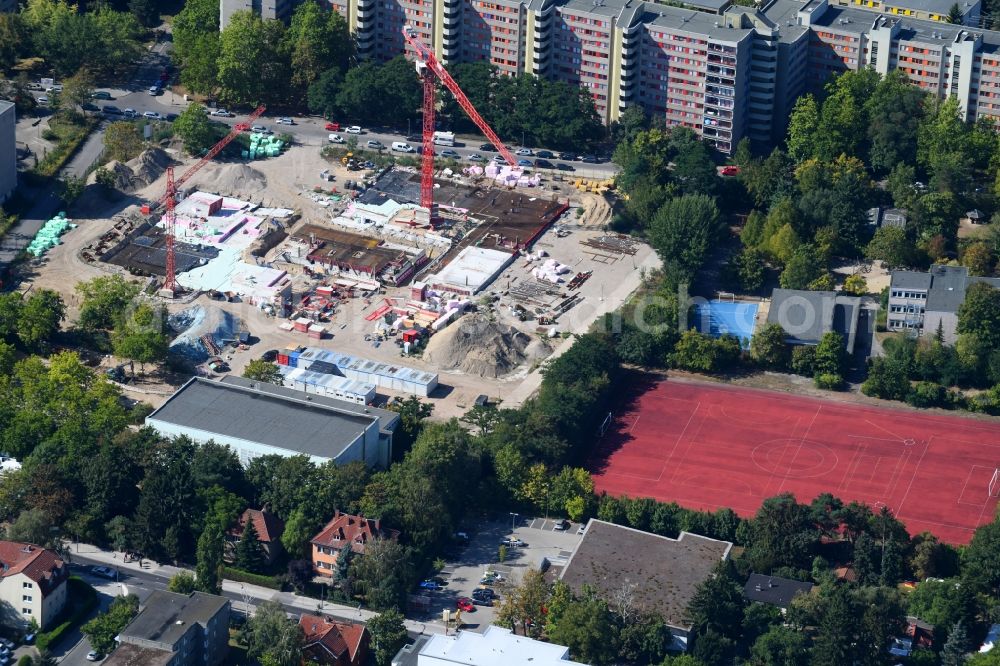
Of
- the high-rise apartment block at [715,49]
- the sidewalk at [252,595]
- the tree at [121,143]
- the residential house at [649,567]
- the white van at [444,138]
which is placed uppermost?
the high-rise apartment block at [715,49]

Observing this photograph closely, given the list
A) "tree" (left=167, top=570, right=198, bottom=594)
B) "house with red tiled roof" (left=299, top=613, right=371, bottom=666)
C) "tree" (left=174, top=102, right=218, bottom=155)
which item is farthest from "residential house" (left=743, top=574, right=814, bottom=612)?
"tree" (left=174, top=102, right=218, bottom=155)

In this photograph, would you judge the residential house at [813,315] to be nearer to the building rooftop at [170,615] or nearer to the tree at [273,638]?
the tree at [273,638]

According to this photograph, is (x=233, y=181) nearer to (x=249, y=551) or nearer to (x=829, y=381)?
(x=829, y=381)

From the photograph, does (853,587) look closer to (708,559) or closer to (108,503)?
(708,559)

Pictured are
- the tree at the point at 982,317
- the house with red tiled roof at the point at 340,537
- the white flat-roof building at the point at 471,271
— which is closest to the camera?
the house with red tiled roof at the point at 340,537

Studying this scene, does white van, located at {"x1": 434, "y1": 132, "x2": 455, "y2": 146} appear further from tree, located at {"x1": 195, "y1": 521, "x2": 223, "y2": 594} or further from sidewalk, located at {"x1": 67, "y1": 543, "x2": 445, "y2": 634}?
tree, located at {"x1": 195, "y1": 521, "x2": 223, "y2": 594}

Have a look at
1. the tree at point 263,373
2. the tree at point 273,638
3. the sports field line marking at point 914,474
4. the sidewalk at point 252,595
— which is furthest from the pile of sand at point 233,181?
the tree at point 273,638
